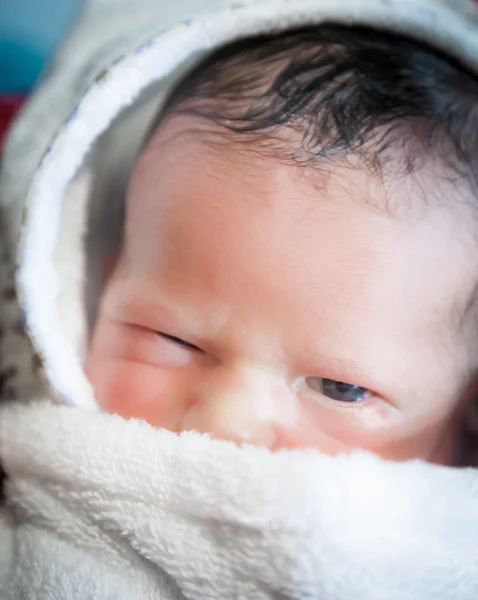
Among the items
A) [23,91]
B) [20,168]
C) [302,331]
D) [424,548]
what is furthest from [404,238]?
[23,91]

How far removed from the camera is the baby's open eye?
64 centimetres

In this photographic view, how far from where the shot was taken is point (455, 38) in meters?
0.80

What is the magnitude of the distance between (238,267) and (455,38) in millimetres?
401

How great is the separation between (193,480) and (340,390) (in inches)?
6.5

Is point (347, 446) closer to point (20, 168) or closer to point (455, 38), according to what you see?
point (455, 38)

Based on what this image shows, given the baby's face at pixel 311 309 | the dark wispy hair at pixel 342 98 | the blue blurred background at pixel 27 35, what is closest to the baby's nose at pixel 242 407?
the baby's face at pixel 311 309

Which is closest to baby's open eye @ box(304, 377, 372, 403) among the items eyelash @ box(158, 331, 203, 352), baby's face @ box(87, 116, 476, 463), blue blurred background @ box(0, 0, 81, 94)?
baby's face @ box(87, 116, 476, 463)

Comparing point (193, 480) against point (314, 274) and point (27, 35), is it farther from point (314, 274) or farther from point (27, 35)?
point (27, 35)

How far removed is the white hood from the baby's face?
66 mm

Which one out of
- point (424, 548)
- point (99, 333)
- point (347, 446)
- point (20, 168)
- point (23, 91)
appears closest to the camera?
point (424, 548)

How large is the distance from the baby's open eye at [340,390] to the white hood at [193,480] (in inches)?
3.6

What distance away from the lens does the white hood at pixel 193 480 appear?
1.71ft

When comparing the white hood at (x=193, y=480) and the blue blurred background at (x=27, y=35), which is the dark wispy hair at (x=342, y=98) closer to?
the white hood at (x=193, y=480)

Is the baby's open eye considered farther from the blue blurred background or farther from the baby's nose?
the blue blurred background
